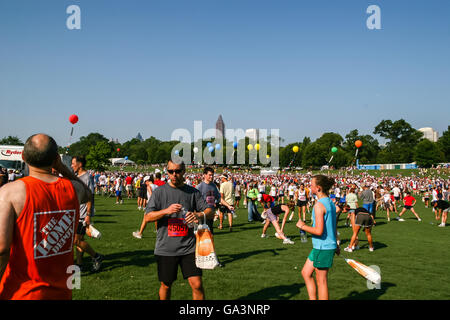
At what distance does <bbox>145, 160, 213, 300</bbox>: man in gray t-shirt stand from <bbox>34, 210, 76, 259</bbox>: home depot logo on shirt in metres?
1.30

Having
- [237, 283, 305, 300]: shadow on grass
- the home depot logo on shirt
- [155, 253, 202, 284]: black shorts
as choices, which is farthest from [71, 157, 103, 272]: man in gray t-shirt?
the home depot logo on shirt

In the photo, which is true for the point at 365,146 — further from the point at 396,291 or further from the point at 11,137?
the point at 11,137

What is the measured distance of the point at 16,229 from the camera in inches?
83.7

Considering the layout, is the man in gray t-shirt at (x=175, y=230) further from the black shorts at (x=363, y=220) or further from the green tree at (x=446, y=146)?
the green tree at (x=446, y=146)

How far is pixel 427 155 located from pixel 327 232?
90632 mm

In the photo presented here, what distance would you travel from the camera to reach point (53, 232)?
228 centimetres

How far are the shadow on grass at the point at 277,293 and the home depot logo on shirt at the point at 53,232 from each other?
3412 mm

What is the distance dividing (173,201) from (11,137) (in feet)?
430

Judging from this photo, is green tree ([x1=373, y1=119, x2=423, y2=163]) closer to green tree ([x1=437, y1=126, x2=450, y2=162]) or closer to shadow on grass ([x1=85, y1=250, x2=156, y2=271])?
green tree ([x1=437, y1=126, x2=450, y2=162])

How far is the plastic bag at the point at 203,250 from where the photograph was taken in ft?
12.0

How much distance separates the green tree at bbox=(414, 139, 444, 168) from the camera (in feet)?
264

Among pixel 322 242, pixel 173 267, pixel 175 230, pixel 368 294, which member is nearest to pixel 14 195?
pixel 175 230
